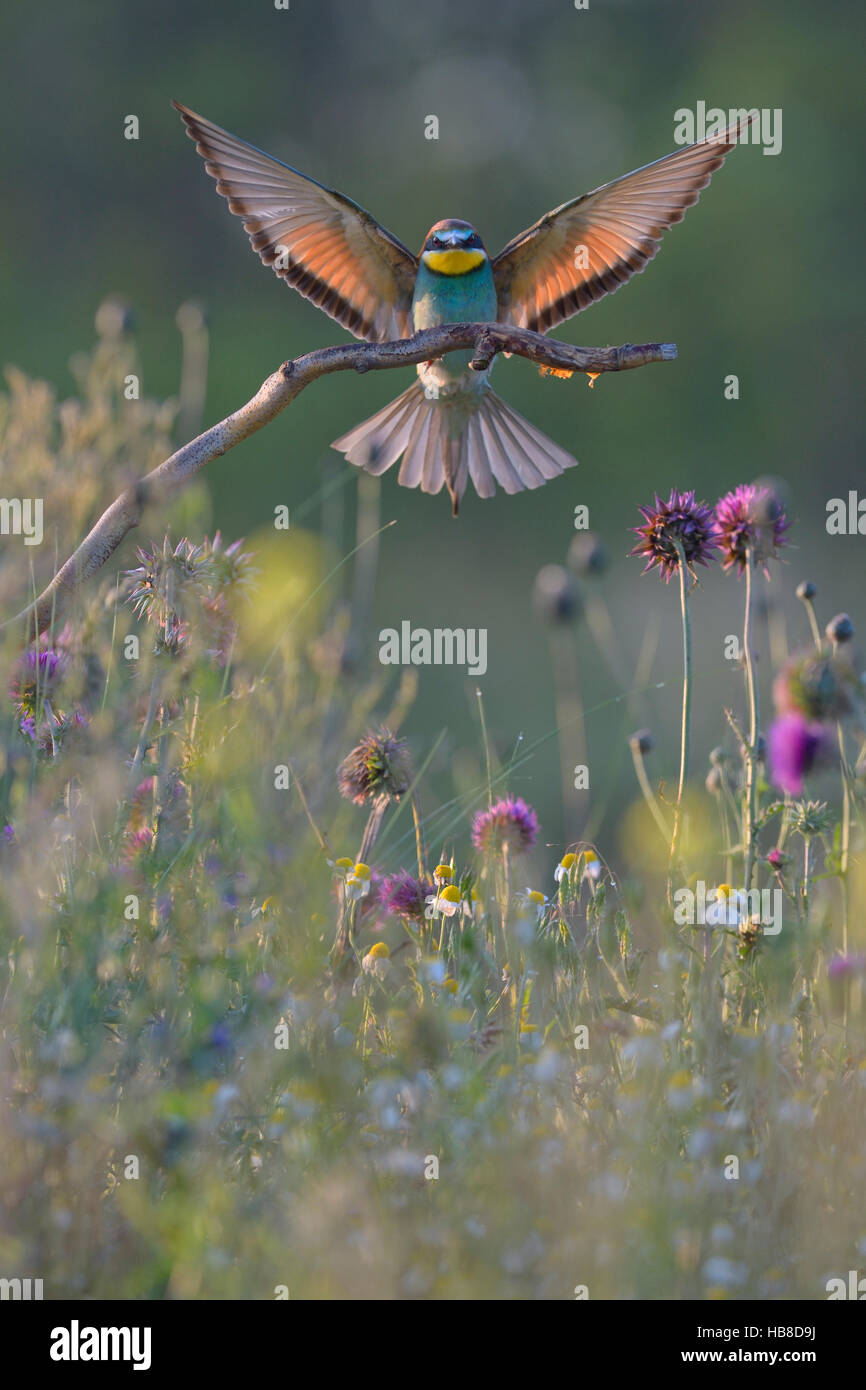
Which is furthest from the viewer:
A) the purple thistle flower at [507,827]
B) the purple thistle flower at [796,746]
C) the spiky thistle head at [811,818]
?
the purple thistle flower at [507,827]

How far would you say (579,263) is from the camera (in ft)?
9.12

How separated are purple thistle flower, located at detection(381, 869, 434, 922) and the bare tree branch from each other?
23.0 inches

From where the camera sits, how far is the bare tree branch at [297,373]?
1904mm

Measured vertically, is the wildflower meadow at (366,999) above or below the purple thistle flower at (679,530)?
below

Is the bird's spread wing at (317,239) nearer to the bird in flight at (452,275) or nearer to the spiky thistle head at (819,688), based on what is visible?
the bird in flight at (452,275)

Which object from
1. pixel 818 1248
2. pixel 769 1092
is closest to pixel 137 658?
pixel 769 1092

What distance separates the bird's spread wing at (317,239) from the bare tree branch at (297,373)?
0.62 m

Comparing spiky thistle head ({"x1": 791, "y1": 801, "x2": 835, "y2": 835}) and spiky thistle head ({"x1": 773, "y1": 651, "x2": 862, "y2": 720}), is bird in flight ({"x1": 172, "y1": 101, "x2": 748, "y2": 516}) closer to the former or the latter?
spiky thistle head ({"x1": 791, "y1": 801, "x2": 835, "y2": 835})

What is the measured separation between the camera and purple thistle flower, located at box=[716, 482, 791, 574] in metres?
2.08

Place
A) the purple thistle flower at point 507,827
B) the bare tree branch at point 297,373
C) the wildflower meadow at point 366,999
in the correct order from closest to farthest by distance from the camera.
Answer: the wildflower meadow at point 366,999, the bare tree branch at point 297,373, the purple thistle flower at point 507,827

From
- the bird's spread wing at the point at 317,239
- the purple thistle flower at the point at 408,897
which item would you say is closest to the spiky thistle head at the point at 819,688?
the purple thistle flower at the point at 408,897

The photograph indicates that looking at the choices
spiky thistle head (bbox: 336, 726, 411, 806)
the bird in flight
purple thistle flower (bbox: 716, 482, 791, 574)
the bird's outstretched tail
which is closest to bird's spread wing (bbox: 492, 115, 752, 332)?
the bird in flight

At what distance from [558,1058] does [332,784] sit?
0.55m

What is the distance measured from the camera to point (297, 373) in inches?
76.1
